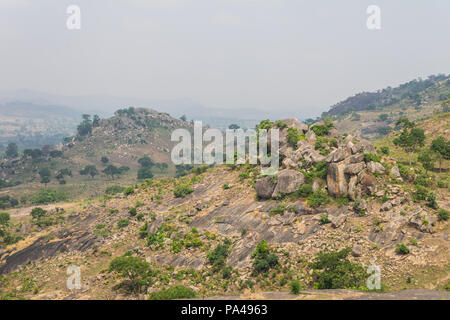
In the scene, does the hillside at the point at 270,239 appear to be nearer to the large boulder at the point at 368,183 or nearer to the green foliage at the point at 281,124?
the large boulder at the point at 368,183

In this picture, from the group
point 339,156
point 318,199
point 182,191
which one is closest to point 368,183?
point 339,156

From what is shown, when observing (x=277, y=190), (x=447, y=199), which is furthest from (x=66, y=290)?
(x=447, y=199)

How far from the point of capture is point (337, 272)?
59.9 feet

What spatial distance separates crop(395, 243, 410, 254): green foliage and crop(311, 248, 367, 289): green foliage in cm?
312

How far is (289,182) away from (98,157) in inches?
4117

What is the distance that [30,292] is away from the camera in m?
25.6

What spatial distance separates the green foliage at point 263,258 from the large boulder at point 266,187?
257 inches

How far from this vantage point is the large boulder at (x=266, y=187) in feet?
92.2

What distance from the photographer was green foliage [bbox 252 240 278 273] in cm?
2138

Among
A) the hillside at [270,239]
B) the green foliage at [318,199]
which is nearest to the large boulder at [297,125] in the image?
the hillside at [270,239]

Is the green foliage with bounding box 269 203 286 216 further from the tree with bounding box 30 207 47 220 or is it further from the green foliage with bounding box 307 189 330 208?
the tree with bounding box 30 207 47 220

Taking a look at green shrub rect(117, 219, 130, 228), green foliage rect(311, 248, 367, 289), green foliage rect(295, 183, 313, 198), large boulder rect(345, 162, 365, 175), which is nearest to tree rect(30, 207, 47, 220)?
green shrub rect(117, 219, 130, 228)

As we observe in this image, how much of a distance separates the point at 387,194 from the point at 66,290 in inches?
1184
